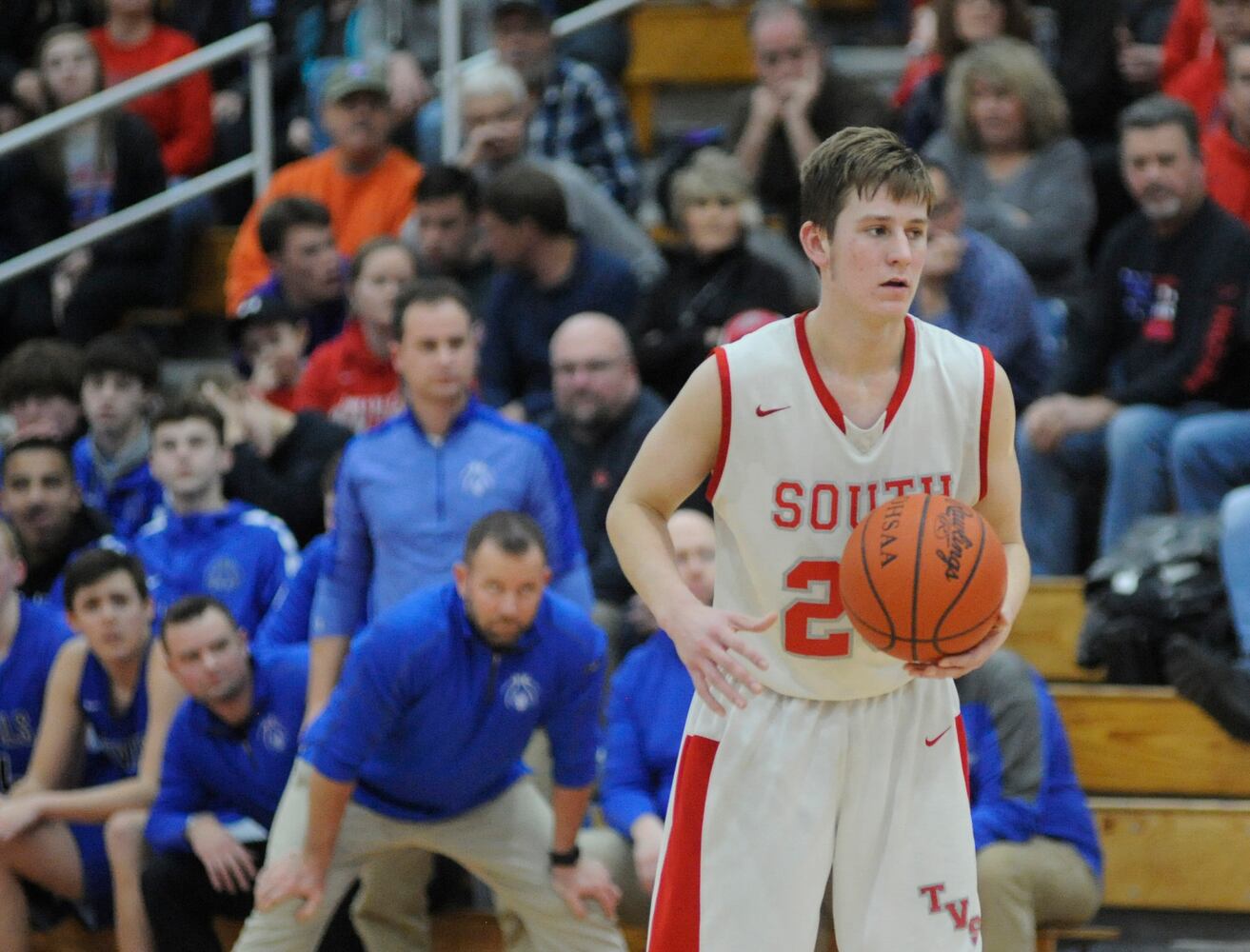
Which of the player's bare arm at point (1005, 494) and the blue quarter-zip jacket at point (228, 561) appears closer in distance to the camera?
the player's bare arm at point (1005, 494)

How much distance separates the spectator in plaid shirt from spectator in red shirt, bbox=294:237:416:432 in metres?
1.43

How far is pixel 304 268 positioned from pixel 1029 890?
4045 mm

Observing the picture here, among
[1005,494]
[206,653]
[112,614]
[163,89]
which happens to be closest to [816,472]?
[1005,494]

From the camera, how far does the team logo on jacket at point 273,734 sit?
585 centimetres

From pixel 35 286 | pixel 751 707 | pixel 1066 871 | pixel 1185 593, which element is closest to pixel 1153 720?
pixel 1185 593

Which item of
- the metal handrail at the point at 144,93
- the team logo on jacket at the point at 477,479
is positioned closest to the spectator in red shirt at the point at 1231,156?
the team logo on jacket at the point at 477,479

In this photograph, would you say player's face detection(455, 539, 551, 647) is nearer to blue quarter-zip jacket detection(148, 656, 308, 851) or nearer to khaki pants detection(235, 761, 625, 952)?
khaki pants detection(235, 761, 625, 952)

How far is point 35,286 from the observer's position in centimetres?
888

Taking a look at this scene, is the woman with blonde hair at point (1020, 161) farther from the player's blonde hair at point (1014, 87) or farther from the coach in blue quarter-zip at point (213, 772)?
the coach in blue quarter-zip at point (213, 772)

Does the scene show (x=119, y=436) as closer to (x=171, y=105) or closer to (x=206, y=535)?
(x=206, y=535)

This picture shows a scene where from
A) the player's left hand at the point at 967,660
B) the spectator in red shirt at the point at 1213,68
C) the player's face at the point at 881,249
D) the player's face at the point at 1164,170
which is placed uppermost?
the spectator in red shirt at the point at 1213,68

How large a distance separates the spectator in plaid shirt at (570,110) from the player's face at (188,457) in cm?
258

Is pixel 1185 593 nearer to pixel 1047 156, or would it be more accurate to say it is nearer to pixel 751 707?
pixel 1047 156

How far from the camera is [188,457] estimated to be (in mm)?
6602
